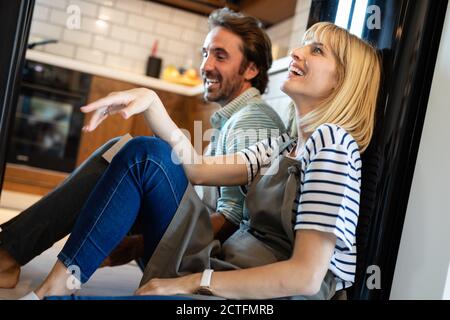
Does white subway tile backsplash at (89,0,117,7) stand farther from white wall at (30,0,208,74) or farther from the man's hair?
the man's hair

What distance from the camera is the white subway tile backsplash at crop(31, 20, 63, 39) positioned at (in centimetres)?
335

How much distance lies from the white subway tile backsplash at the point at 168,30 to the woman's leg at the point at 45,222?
97.1 inches

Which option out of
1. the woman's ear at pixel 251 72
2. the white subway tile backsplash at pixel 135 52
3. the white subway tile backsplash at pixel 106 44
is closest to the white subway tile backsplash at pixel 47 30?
the white subway tile backsplash at pixel 106 44

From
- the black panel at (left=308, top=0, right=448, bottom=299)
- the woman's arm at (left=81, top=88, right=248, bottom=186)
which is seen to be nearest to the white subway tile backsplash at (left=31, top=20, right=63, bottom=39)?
the woman's arm at (left=81, top=88, right=248, bottom=186)

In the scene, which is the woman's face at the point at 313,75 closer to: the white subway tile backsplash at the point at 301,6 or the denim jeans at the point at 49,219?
the denim jeans at the point at 49,219

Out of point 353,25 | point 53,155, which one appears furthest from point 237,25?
point 53,155

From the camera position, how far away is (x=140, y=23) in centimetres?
357

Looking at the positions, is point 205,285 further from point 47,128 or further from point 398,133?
point 47,128

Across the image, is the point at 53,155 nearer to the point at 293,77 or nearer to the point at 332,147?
the point at 293,77

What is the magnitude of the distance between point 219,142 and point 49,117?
1730 mm

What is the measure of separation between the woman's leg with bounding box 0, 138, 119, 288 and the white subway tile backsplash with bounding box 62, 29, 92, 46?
7.69 ft

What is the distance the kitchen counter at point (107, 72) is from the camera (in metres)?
2.94

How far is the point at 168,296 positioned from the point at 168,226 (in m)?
0.17

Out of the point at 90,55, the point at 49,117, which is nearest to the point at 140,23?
the point at 90,55
